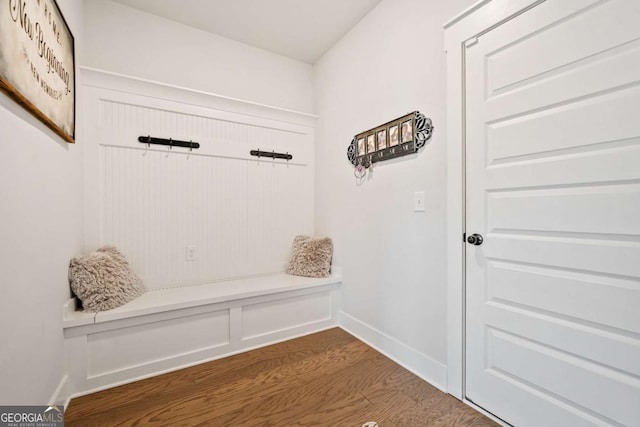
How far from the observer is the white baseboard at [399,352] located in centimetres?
164

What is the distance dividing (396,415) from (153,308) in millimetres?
1581

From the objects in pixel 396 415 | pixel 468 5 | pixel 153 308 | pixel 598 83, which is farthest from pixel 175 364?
pixel 468 5

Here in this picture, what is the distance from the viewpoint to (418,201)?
177 centimetres

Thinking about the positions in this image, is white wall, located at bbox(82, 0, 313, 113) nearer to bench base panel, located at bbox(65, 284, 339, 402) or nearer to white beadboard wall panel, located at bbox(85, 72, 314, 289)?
white beadboard wall panel, located at bbox(85, 72, 314, 289)

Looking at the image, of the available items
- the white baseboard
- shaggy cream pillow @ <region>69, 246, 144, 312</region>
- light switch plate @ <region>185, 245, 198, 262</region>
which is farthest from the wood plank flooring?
light switch plate @ <region>185, 245, 198, 262</region>

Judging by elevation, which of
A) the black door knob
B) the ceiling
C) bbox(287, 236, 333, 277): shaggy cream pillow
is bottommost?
bbox(287, 236, 333, 277): shaggy cream pillow

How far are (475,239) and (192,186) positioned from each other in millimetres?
2140

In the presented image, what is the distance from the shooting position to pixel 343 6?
2115mm

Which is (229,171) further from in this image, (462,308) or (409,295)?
(462,308)

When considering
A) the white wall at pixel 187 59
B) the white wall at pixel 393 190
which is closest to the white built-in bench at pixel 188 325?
the white wall at pixel 393 190

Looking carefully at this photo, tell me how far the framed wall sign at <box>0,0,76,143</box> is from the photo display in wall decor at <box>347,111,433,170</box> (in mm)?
1877
